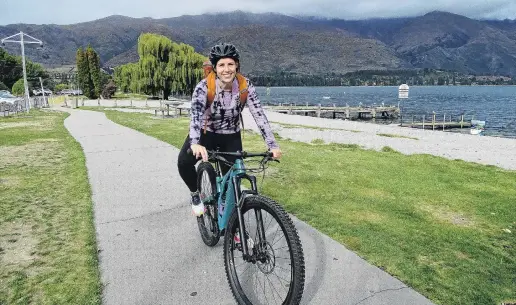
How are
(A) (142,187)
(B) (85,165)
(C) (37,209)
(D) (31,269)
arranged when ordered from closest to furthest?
(D) (31,269) → (C) (37,209) → (A) (142,187) → (B) (85,165)

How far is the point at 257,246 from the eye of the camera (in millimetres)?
3084

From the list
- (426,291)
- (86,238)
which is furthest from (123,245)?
(426,291)

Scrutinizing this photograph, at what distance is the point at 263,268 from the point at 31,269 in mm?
2285

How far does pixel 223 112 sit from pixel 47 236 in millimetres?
2614

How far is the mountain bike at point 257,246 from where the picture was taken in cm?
277

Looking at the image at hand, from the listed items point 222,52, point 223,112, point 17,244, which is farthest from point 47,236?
point 222,52

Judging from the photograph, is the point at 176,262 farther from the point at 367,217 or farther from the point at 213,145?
the point at 367,217

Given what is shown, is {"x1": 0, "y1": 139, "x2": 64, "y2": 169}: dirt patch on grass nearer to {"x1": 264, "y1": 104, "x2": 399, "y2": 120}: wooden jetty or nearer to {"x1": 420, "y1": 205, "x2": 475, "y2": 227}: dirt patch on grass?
{"x1": 420, "y1": 205, "x2": 475, "y2": 227}: dirt patch on grass

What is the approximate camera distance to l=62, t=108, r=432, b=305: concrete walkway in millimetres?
3256

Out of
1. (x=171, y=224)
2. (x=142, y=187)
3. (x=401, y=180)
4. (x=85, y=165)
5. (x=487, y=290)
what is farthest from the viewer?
(x=85, y=165)

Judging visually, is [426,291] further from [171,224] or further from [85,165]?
[85,165]

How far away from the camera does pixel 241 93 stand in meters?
3.78

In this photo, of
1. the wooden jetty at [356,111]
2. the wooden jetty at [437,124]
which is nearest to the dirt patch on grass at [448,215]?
the wooden jetty at [437,124]

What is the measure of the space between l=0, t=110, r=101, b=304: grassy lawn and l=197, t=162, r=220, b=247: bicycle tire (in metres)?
1.14
